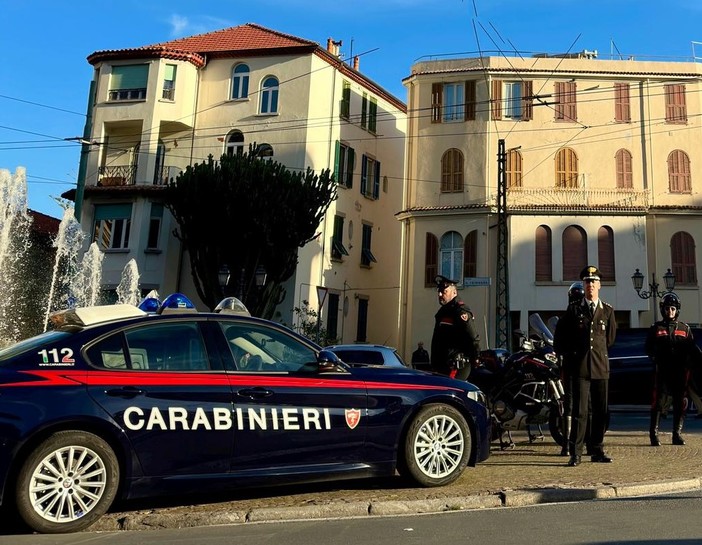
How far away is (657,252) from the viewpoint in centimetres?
3097

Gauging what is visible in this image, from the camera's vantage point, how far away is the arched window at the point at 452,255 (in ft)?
105

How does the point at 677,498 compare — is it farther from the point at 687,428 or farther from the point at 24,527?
the point at 687,428

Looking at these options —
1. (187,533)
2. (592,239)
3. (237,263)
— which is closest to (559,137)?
(592,239)

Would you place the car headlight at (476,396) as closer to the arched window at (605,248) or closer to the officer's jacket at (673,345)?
the officer's jacket at (673,345)

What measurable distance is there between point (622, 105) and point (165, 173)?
20579 millimetres

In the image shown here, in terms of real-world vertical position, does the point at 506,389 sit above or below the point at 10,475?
above

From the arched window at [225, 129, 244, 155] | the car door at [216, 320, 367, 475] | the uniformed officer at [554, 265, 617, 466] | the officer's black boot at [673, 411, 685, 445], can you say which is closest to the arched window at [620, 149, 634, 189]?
the arched window at [225, 129, 244, 155]

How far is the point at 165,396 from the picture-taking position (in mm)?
5723

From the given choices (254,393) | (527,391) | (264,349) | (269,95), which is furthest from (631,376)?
(269,95)

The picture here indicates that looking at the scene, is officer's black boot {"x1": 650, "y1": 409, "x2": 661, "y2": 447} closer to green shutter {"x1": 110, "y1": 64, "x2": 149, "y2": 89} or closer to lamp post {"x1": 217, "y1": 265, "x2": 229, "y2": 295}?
lamp post {"x1": 217, "y1": 265, "x2": 229, "y2": 295}

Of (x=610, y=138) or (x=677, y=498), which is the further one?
(x=610, y=138)

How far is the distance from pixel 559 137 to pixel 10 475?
30530 millimetres

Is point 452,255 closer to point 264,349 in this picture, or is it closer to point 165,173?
point 165,173

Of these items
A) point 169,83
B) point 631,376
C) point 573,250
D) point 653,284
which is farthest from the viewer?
point 169,83
